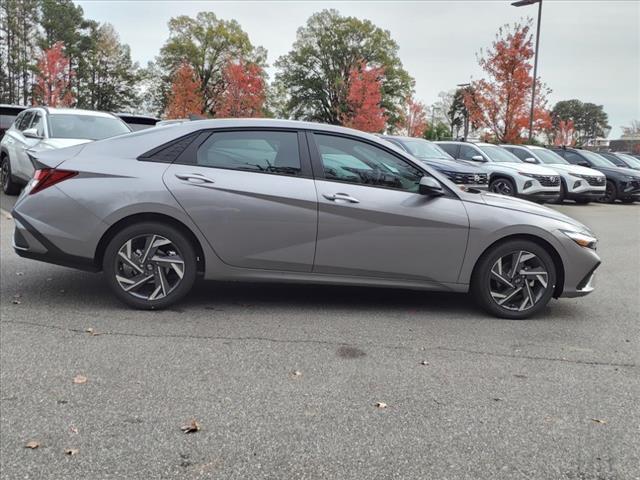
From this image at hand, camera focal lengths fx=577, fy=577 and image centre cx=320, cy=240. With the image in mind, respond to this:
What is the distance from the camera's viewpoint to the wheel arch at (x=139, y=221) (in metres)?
4.64

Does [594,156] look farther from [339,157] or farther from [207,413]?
[207,413]

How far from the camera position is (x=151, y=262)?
4.66 meters

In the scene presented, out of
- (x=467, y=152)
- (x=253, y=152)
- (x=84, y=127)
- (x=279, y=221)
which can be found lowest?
(x=279, y=221)

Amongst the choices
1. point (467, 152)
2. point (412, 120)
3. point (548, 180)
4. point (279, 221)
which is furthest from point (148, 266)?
point (412, 120)

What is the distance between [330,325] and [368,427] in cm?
164

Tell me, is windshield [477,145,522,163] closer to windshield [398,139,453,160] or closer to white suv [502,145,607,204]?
white suv [502,145,607,204]

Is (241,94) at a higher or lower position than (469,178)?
higher

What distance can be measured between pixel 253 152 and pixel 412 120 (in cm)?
6189

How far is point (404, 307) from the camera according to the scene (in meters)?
5.20

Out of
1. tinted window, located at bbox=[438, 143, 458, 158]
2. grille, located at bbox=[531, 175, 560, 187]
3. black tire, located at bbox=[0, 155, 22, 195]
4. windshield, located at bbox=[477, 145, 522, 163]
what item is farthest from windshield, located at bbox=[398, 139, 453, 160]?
black tire, located at bbox=[0, 155, 22, 195]

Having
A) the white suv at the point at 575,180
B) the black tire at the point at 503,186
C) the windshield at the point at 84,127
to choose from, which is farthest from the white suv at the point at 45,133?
the white suv at the point at 575,180

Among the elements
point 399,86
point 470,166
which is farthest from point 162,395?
point 399,86

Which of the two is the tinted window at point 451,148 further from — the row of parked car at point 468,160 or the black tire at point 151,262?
the black tire at point 151,262

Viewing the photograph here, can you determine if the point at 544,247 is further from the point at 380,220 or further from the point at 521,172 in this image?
the point at 521,172
